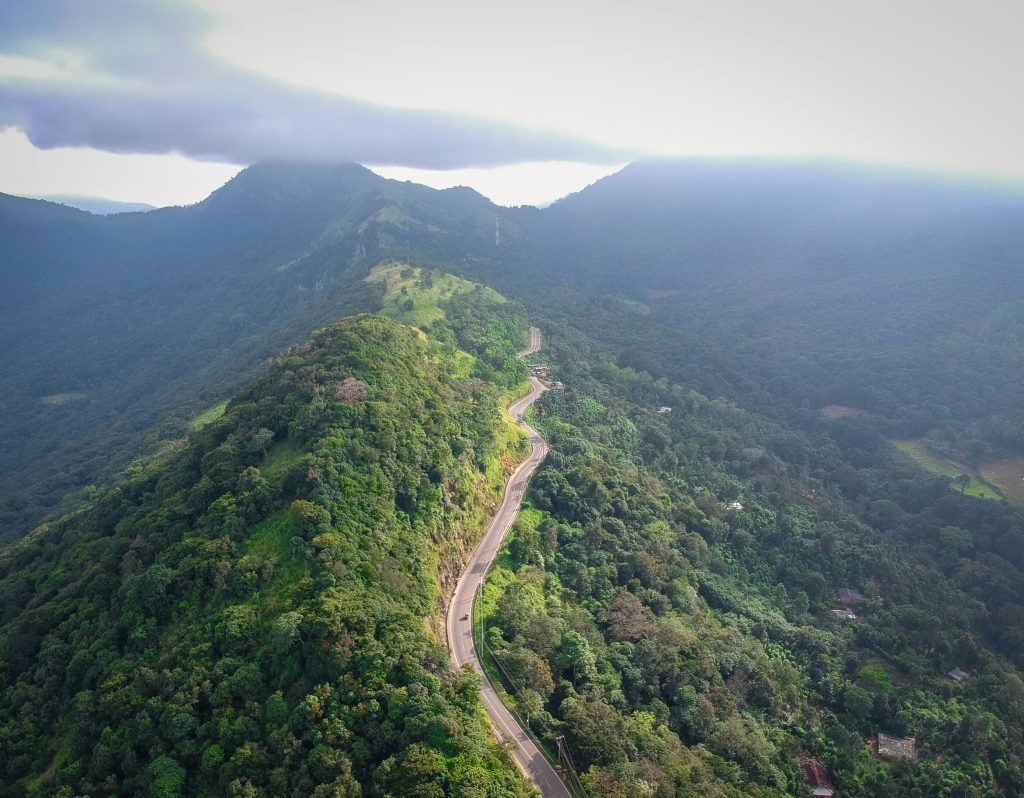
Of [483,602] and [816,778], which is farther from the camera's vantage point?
[816,778]

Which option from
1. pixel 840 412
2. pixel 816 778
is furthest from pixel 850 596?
pixel 840 412

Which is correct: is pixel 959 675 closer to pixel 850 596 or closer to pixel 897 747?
pixel 850 596

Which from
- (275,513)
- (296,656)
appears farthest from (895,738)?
(275,513)

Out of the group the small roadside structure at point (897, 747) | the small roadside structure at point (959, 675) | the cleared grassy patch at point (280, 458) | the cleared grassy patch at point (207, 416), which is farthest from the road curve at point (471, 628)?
the cleared grassy patch at point (207, 416)

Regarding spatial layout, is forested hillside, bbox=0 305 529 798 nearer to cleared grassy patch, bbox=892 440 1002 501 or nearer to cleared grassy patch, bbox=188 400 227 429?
cleared grassy patch, bbox=188 400 227 429

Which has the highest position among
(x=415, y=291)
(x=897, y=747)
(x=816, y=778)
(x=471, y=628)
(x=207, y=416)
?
(x=415, y=291)

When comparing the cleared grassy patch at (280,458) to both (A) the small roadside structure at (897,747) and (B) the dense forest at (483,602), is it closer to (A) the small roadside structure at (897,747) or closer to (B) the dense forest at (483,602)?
(B) the dense forest at (483,602)

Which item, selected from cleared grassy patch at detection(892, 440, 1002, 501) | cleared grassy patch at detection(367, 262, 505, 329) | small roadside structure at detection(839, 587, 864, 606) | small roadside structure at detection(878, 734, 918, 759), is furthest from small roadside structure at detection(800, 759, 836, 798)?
cleared grassy patch at detection(367, 262, 505, 329)

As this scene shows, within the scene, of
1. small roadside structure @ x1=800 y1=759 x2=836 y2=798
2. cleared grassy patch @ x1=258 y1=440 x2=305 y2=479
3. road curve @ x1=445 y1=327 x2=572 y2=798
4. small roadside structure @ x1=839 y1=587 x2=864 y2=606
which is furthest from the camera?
small roadside structure @ x1=839 y1=587 x2=864 y2=606
